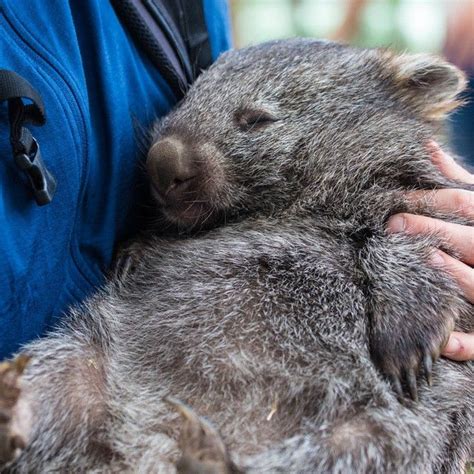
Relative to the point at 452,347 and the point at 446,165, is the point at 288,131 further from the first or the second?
the point at 452,347

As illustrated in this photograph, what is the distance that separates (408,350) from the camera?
1594 mm

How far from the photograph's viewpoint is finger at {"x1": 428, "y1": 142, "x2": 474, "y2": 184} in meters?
2.12

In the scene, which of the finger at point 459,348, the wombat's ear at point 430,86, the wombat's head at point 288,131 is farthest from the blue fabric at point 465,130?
the finger at point 459,348

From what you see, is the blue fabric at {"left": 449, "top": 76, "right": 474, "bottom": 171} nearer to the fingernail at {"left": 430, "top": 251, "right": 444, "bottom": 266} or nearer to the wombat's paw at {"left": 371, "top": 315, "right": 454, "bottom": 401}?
the fingernail at {"left": 430, "top": 251, "right": 444, "bottom": 266}

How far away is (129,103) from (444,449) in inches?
51.3

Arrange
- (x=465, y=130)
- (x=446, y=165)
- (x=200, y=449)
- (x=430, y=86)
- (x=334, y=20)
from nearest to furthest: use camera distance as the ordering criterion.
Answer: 1. (x=200, y=449)
2. (x=446, y=165)
3. (x=430, y=86)
4. (x=465, y=130)
5. (x=334, y=20)

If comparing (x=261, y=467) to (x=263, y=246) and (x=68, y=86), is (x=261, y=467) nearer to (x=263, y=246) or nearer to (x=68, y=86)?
(x=263, y=246)

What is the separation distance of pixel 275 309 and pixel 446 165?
0.87 m

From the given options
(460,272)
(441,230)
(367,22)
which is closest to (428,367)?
(460,272)

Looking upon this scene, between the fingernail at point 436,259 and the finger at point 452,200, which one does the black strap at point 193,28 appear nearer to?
the finger at point 452,200

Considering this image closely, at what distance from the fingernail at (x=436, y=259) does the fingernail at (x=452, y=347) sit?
8.7 inches

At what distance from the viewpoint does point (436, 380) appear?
→ 1.65 m

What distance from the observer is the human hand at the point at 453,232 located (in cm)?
170

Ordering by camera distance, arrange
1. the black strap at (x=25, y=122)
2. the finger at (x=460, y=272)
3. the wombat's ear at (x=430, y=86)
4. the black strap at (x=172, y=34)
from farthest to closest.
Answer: the wombat's ear at (x=430, y=86), the black strap at (x=172, y=34), the finger at (x=460, y=272), the black strap at (x=25, y=122)
